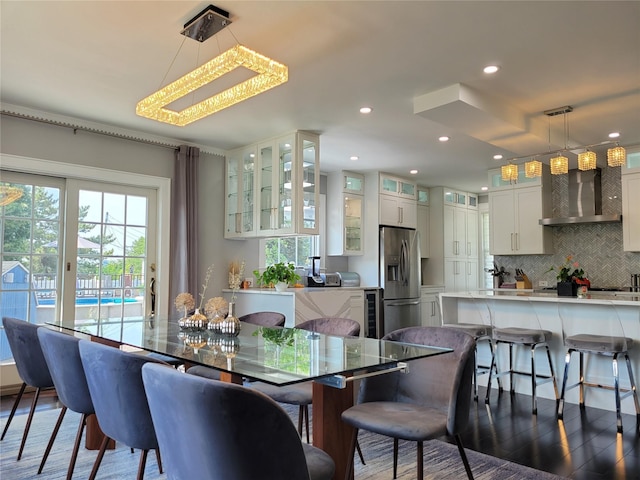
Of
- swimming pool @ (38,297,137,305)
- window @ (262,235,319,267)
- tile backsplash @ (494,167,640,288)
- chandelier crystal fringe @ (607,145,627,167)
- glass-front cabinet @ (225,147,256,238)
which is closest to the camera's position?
chandelier crystal fringe @ (607,145,627,167)

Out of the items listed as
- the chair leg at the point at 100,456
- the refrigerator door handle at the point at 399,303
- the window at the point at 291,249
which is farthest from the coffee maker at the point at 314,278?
the chair leg at the point at 100,456

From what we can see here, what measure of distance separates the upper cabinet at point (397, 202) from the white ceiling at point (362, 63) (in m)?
2.04

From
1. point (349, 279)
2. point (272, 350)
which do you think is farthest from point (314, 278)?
point (272, 350)

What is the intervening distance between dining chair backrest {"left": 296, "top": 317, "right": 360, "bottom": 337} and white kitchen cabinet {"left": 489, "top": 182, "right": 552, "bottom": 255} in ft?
14.9

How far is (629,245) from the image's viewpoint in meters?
5.62

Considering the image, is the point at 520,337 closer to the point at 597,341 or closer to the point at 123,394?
the point at 597,341

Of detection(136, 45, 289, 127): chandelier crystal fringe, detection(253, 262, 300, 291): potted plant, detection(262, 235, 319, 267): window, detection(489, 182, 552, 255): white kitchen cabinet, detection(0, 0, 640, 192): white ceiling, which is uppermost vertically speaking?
detection(0, 0, 640, 192): white ceiling

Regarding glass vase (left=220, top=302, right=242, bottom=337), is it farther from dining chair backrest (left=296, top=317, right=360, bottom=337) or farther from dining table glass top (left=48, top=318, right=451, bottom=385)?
dining chair backrest (left=296, top=317, right=360, bottom=337)

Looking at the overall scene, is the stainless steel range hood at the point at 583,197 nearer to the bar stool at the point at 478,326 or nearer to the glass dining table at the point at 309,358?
the bar stool at the point at 478,326

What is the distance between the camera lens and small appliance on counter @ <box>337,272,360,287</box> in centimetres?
686

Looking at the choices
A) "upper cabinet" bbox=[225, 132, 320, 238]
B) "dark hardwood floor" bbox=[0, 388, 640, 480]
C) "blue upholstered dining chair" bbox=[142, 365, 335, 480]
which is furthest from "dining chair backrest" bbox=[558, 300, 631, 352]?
"blue upholstered dining chair" bbox=[142, 365, 335, 480]

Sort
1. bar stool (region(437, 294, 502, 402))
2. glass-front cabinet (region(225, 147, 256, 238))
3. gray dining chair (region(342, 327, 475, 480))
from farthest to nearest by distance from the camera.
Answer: glass-front cabinet (region(225, 147, 256, 238)) < bar stool (region(437, 294, 502, 402)) < gray dining chair (region(342, 327, 475, 480))

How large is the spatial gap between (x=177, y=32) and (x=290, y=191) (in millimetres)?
2261

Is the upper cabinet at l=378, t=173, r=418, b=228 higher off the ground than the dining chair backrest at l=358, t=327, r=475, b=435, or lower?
higher
